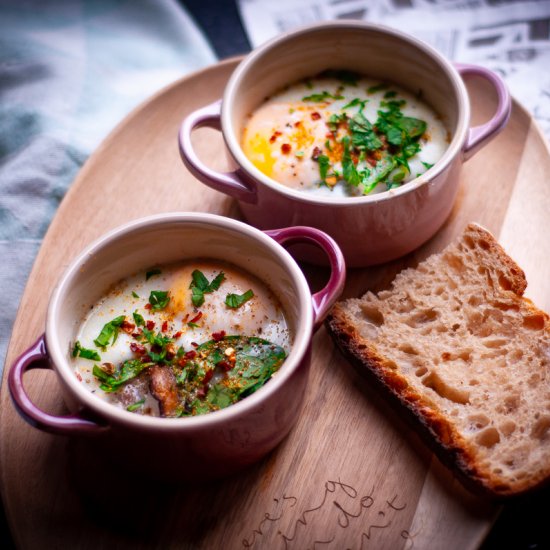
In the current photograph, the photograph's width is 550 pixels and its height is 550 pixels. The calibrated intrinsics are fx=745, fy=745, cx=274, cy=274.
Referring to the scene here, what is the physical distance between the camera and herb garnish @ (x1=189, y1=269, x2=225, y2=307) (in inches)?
70.2

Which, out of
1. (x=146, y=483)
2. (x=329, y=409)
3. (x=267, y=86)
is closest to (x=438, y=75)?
(x=267, y=86)

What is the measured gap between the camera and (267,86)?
2.23 meters

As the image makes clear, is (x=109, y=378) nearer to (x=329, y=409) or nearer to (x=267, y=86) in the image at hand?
(x=329, y=409)

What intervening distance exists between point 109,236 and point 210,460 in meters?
0.57

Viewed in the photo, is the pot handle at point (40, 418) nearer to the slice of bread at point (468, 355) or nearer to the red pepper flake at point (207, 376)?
the red pepper flake at point (207, 376)

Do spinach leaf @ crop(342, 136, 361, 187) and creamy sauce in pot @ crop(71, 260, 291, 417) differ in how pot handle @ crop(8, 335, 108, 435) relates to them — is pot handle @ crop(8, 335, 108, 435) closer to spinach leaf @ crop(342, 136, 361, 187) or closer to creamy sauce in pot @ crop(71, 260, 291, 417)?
creamy sauce in pot @ crop(71, 260, 291, 417)

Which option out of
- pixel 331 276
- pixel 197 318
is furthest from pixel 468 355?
pixel 197 318

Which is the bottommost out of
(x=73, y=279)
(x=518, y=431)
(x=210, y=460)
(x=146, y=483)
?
(x=518, y=431)

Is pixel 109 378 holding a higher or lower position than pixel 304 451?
higher

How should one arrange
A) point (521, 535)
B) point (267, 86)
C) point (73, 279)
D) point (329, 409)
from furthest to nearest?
point (267, 86) < point (521, 535) < point (329, 409) < point (73, 279)

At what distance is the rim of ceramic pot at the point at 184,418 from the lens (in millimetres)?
1464

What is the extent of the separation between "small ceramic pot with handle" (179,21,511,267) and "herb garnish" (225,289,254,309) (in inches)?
9.8

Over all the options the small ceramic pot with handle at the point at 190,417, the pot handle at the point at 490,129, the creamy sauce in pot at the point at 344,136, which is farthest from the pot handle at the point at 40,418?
the pot handle at the point at 490,129

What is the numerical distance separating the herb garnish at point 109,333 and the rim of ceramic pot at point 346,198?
1.63 feet
